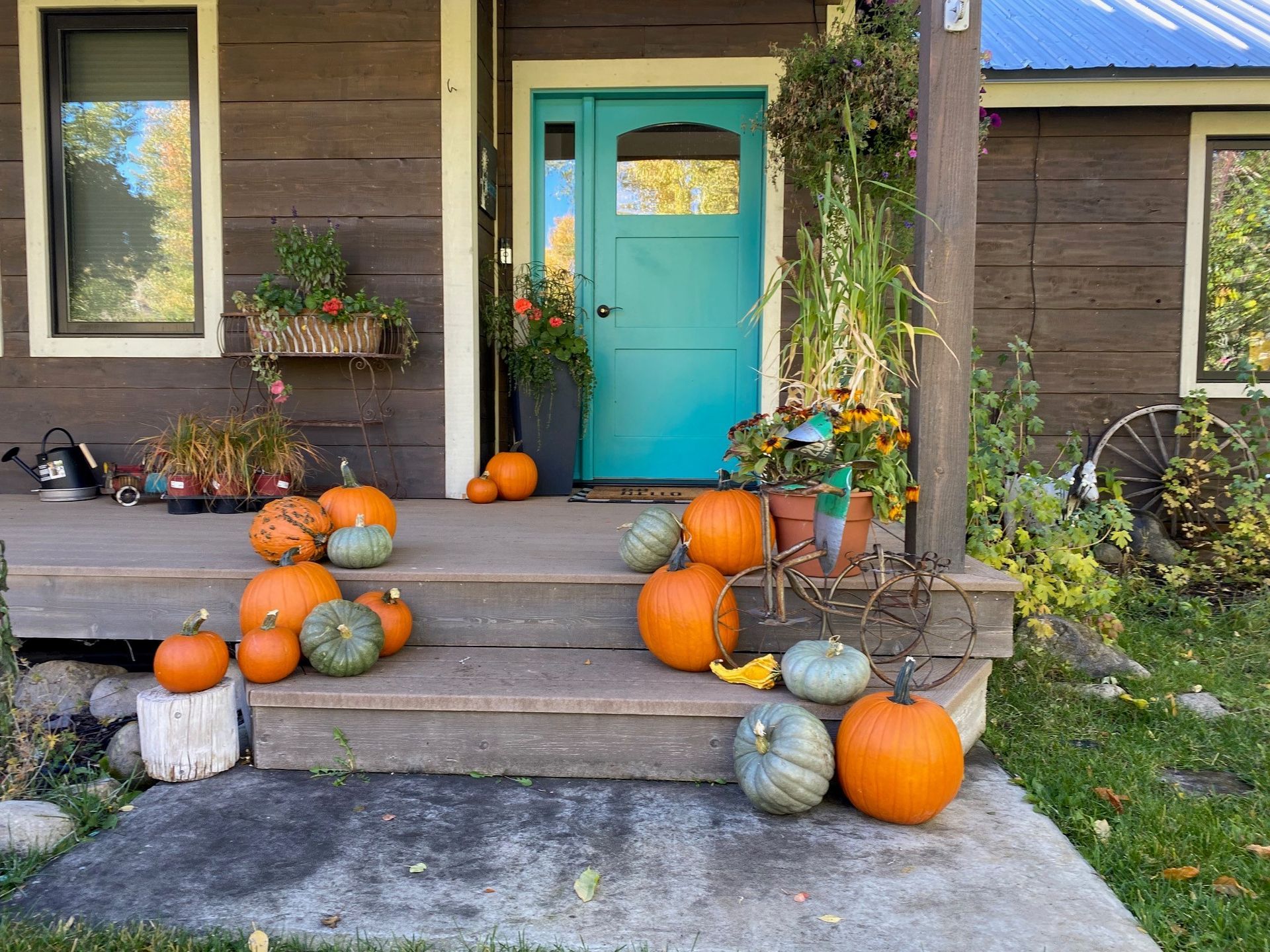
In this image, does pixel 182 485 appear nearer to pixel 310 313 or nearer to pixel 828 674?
pixel 310 313

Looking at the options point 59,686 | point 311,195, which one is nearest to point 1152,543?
point 311,195

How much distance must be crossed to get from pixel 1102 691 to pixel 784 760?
1.40 m

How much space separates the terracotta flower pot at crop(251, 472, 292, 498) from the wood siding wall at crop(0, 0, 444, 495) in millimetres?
451

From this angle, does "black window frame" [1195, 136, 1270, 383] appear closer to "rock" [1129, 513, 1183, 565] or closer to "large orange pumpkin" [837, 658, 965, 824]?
"rock" [1129, 513, 1183, 565]

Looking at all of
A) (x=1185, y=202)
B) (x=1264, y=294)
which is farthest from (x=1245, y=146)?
(x=1264, y=294)

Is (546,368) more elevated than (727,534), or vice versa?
(546,368)

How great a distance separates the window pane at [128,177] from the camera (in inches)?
164

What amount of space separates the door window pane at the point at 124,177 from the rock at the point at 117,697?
219 cm

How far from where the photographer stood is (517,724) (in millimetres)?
2139

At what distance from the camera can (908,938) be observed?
1479 millimetres

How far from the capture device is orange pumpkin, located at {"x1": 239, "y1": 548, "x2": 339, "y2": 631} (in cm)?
231

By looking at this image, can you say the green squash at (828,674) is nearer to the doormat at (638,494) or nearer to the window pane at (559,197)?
the doormat at (638,494)

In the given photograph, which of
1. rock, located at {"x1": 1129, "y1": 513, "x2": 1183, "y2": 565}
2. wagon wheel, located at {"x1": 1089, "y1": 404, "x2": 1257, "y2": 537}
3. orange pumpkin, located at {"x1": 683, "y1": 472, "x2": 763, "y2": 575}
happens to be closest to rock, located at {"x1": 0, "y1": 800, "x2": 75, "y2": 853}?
orange pumpkin, located at {"x1": 683, "y1": 472, "x2": 763, "y2": 575}

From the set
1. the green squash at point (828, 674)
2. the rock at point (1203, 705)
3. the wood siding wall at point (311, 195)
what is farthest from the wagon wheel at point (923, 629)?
the wood siding wall at point (311, 195)
